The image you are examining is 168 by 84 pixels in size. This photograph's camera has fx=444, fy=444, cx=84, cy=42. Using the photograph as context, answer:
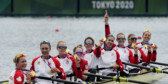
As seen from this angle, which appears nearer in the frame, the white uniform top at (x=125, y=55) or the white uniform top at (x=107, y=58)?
the white uniform top at (x=107, y=58)

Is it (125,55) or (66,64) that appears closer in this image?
(66,64)

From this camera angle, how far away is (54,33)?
3847 cm

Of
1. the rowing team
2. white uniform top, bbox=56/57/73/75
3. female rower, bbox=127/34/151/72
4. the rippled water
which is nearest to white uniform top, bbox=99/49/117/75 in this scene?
the rowing team

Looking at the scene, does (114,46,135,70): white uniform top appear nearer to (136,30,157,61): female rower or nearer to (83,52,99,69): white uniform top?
(136,30,157,61): female rower

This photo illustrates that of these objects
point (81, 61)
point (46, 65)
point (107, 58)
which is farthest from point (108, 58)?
point (46, 65)

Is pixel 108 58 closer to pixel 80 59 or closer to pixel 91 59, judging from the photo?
pixel 91 59

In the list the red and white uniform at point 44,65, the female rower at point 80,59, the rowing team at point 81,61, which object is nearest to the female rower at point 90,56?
the rowing team at point 81,61

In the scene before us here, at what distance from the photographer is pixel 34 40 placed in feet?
110

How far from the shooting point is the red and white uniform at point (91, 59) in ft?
46.9

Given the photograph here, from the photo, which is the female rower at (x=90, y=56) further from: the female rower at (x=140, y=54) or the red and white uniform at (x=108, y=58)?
the female rower at (x=140, y=54)

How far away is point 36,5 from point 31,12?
105cm

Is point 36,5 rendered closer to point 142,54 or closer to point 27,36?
point 27,36

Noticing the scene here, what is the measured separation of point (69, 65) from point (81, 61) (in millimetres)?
540

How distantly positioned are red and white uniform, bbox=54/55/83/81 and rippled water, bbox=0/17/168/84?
194 inches
